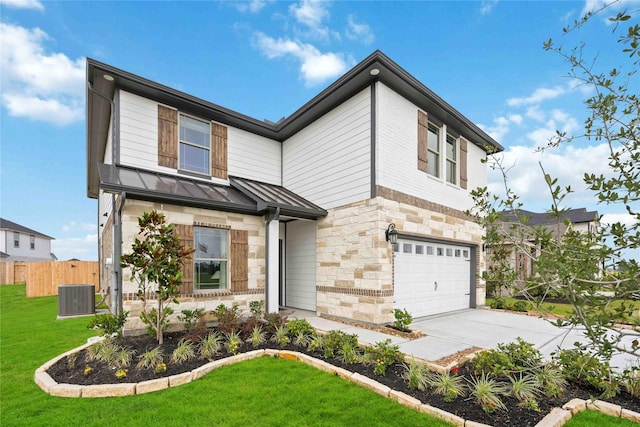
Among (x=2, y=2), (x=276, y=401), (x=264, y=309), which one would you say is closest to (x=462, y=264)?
(x=264, y=309)

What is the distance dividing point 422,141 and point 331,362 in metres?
6.34

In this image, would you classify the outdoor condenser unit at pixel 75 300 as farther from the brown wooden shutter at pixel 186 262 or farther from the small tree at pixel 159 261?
the small tree at pixel 159 261

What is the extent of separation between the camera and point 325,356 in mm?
4957

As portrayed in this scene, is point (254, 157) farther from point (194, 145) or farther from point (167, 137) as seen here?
point (167, 137)

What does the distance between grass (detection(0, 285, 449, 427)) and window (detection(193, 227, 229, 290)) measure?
3.13m

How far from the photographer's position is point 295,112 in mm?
9000

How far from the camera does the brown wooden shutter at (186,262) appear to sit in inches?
275

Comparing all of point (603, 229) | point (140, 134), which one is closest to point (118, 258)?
point (140, 134)

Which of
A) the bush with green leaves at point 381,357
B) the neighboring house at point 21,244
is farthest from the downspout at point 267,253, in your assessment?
the neighboring house at point 21,244

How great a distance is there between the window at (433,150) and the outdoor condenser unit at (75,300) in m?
10.6

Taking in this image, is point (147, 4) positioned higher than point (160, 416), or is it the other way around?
point (147, 4)

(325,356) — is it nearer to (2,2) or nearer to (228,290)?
(228,290)

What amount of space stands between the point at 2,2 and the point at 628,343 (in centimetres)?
1506

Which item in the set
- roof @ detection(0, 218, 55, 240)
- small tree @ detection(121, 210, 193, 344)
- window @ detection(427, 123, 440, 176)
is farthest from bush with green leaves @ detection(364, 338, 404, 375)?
roof @ detection(0, 218, 55, 240)
